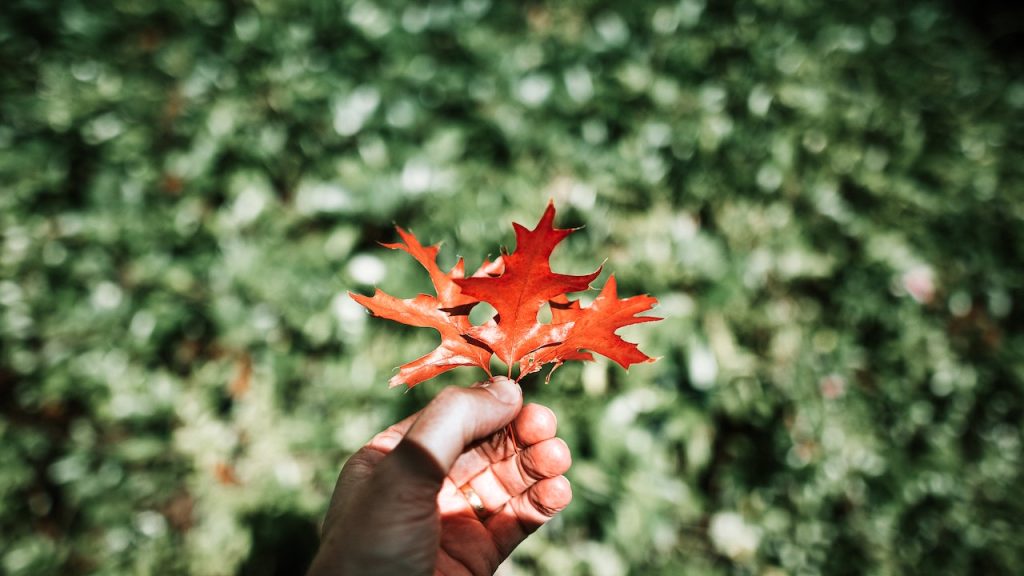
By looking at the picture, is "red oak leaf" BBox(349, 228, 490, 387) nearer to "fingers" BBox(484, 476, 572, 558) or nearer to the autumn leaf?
the autumn leaf

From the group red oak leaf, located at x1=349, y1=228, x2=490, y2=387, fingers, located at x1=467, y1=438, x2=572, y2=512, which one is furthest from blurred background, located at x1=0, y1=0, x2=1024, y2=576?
red oak leaf, located at x1=349, y1=228, x2=490, y2=387

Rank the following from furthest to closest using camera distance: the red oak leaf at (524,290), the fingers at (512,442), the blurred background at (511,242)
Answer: the blurred background at (511,242), the fingers at (512,442), the red oak leaf at (524,290)

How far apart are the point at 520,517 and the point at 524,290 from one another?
598 mm

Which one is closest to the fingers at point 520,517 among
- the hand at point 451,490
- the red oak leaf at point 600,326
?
the hand at point 451,490

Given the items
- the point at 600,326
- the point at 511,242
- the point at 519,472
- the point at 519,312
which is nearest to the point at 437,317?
the point at 519,312

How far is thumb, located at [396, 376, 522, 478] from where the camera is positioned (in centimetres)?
81

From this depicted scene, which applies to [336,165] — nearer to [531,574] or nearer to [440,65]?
[440,65]

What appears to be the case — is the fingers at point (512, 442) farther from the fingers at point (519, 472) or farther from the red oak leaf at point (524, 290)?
the red oak leaf at point (524, 290)

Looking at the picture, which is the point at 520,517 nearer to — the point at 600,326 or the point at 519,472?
the point at 519,472

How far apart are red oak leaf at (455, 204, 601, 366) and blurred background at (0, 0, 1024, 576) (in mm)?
478

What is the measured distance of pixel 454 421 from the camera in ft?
2.71

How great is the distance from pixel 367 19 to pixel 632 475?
1.52 meters

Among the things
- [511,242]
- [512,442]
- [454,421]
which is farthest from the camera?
[511,242]

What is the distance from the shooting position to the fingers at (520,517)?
111 centimetres
